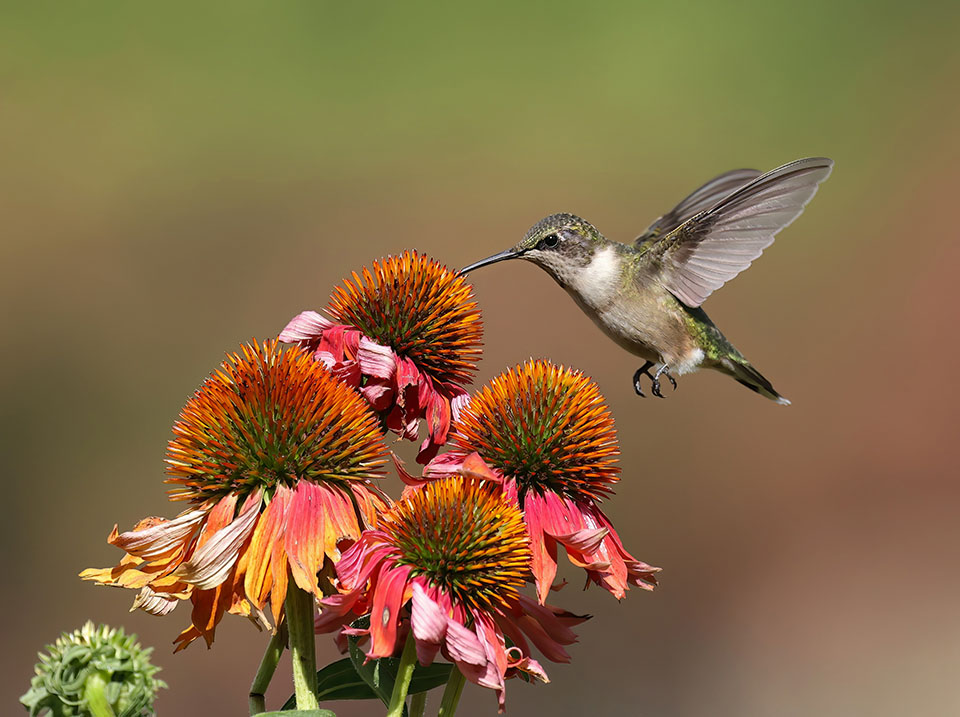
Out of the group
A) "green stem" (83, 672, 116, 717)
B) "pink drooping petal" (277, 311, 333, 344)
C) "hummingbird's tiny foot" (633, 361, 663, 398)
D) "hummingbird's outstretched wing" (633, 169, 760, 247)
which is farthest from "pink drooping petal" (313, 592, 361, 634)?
"hummingbird's outstretched wing" (633, 169, 760, 247)

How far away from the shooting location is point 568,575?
4793 millimetres

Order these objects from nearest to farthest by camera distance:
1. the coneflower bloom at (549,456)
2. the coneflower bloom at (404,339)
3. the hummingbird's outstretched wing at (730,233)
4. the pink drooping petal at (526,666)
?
the pink drooping petal at (526,666)
the coneflower bloom at (549,456)
the coneflower bloom at (404,339)
the hummingbird's outstretched wing at (730,233)

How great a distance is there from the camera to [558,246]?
2064 mm

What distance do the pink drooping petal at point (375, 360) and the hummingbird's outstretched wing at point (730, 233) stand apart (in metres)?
0.92

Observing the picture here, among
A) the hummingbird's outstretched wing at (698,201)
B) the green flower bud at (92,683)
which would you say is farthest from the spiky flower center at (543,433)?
the hummingbird's outstretched wing at (698,201)

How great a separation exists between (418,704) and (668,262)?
1308 mm

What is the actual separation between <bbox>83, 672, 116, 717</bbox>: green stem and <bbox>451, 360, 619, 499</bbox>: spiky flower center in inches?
19.5

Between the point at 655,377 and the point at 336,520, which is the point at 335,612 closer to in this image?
the point at 336,520

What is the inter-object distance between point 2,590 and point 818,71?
6004 millimetres

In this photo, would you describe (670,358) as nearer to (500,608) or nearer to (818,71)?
(500,608)

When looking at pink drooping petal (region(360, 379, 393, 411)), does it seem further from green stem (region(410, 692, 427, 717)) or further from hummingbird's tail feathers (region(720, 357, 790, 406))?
hummingbird's tail feathers (region(720, 357, 790, 406))

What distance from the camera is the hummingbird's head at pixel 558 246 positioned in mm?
2045

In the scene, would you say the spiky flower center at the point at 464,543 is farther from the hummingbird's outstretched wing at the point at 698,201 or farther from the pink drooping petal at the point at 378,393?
the hummingbird's outstretched wing at the point at 698,201

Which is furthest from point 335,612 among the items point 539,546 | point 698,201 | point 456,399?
point 698,201
